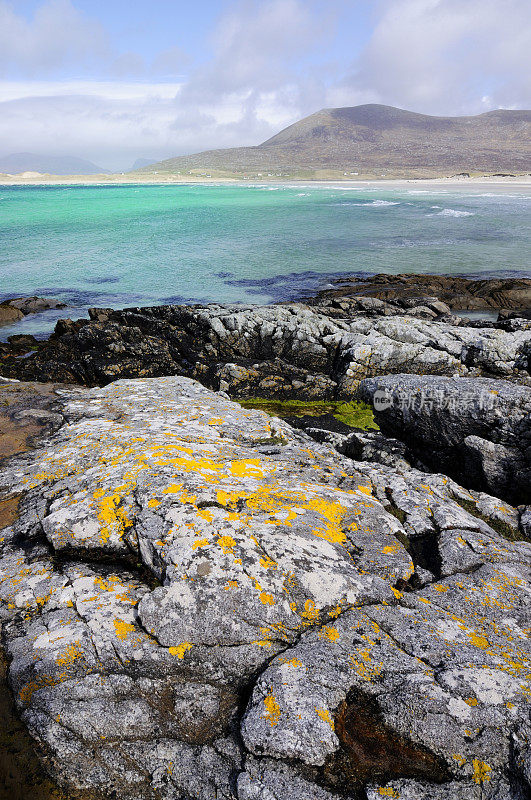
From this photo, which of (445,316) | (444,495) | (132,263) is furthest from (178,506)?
(132,263)

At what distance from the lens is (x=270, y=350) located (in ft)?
59.1

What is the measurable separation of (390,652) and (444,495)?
331 centimetres

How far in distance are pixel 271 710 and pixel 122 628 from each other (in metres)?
1.61

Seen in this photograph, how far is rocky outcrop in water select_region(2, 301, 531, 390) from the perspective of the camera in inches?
617

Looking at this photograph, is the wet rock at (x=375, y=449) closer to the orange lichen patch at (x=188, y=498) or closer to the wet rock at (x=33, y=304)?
the orange lichen patch at (x=188, y=498)

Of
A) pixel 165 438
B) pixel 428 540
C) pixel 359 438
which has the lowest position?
pixel 359 438

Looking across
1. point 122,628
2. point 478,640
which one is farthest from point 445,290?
point 122,628

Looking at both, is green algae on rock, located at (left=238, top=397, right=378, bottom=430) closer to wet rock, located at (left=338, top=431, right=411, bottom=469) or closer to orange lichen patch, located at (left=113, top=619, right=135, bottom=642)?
wet rock, located at (left=338, top=431, right=411, bottom=469)

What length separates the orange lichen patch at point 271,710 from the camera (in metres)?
3.40

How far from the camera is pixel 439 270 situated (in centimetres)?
3669

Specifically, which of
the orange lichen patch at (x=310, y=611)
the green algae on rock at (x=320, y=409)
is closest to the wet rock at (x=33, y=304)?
the green algae on rock at (x=320, y=409)

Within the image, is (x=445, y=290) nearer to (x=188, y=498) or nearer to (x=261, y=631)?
(x=188, y=498)

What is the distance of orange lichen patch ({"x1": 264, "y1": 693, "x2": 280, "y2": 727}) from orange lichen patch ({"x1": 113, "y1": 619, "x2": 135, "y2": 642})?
1.45m

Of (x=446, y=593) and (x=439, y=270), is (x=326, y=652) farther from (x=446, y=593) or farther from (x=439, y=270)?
(x=439, y=270)
